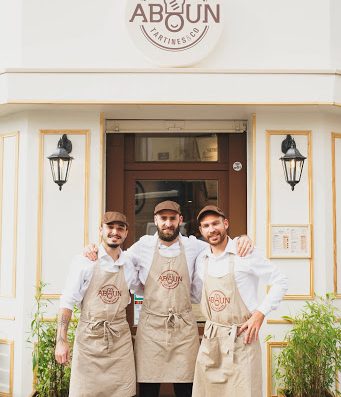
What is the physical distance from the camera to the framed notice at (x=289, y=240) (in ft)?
16.4

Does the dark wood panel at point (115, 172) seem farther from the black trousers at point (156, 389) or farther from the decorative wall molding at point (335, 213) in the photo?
the decorative wall molding at point (335, 213)

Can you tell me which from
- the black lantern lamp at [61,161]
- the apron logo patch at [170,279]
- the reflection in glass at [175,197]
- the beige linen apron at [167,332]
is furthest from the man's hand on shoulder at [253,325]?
the black lantern lamp at [61,161]

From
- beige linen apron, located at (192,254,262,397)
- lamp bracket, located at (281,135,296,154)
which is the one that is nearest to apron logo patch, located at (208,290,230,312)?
beige linen apron, located at (192,254,262,397)

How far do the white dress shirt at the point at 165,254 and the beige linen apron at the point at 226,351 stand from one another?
0.27 metres

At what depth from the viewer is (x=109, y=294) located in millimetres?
3721

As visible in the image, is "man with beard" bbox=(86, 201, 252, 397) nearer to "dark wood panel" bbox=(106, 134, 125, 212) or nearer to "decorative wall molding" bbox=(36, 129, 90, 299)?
"decorative wall molding" bbox=(36, 129, 90, 299)

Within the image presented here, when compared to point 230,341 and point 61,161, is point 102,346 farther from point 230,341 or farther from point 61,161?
point 61,161

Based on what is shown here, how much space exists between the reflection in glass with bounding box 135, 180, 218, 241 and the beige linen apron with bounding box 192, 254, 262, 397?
5.94 ft

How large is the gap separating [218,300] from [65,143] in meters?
2.38

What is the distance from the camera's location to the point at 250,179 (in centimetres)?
525

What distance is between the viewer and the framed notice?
500 cm
